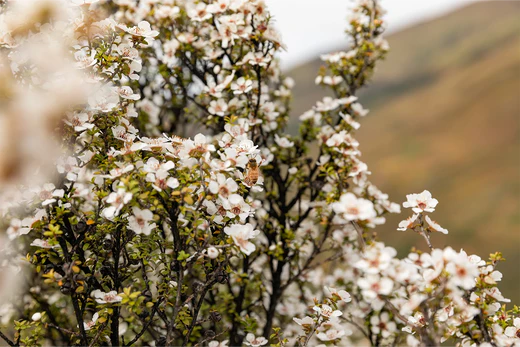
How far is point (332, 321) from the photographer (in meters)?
3.98

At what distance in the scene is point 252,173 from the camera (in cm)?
384

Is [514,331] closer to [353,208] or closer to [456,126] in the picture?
[353,208]

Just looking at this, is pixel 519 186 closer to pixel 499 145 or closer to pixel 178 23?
pixel 499 145

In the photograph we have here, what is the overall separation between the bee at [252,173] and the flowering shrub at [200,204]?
0.04ft

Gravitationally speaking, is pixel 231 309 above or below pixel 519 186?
below

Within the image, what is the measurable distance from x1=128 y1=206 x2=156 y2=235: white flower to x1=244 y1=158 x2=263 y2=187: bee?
1.00 m

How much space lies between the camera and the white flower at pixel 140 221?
318cm

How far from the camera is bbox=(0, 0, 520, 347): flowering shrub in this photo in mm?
3266

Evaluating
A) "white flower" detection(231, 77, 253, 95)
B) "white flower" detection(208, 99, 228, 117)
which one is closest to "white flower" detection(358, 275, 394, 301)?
"white flower" detection(231, 77, 253, 95)

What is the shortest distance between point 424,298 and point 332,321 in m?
1.18

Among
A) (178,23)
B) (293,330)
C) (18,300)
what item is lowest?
(293,330)

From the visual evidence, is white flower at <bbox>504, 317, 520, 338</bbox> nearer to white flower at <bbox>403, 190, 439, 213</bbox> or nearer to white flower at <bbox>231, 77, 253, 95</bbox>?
white flower at <bbox>403, 190, 439, 213</bbox>

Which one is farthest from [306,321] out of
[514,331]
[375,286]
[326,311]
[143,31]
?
[143,31]

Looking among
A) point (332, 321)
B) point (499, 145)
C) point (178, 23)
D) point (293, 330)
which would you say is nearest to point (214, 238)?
point (332, 321)
